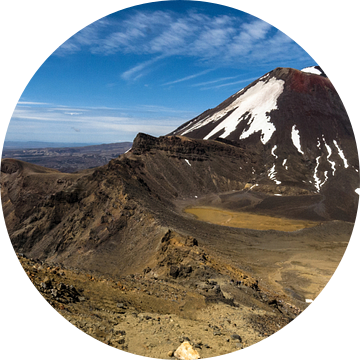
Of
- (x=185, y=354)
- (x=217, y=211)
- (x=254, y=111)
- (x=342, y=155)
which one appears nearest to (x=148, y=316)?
(x=185, y=354)

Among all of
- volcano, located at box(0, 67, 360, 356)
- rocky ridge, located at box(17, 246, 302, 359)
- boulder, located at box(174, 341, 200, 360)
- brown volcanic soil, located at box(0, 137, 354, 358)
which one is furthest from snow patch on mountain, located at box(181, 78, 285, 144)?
boulder, located at box(174, 341, 200, 360)

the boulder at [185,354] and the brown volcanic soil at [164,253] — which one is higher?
the boulder at [185,354]

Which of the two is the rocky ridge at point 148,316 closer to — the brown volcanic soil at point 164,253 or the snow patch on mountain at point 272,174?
the brown volcanic soil at point 164,253

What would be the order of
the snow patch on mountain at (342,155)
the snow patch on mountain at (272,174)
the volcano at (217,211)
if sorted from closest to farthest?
the volcano at (217,211), the snow patch on mountain at (272,174), the snow patch on mountain at (342,155)

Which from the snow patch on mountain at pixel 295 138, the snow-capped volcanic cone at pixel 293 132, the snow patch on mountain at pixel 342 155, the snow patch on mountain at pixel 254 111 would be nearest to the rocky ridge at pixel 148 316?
the snow-capped volcanic cone at pixel 293 132

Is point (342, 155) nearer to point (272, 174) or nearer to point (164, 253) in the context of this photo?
point (272, 174)

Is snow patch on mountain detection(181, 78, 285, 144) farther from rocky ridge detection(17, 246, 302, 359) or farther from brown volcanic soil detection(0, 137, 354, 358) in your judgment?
rocky ridge detection(17, 246, 302, 359)

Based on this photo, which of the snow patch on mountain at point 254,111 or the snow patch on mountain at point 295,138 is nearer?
the snow patch on mountain at point 295,138
